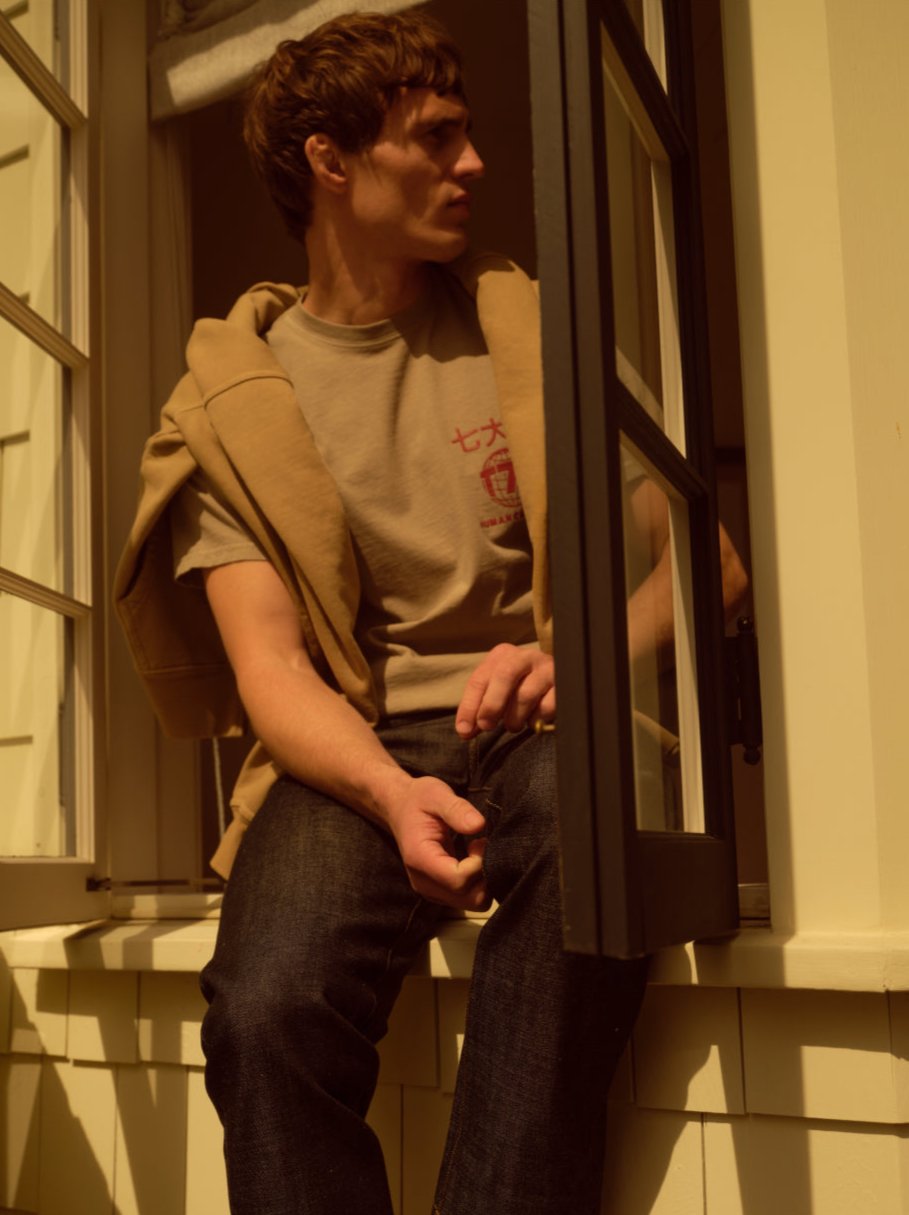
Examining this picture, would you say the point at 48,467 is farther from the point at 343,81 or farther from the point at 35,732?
the point at 343,81

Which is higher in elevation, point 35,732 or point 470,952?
point 35,732

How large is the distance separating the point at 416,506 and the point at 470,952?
491mm

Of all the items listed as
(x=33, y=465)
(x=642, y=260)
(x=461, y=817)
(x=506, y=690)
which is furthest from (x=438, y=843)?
(x=33, y=465)

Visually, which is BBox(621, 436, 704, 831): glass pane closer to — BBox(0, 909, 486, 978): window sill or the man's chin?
BBox(0, 909, 486, 978): window sill

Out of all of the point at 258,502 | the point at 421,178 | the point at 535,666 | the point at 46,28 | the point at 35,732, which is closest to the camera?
the point at 535,666

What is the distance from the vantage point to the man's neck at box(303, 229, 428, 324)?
→ 170cm

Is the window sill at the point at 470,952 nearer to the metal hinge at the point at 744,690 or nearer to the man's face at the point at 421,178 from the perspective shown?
the metal hinge at the point at 744,690

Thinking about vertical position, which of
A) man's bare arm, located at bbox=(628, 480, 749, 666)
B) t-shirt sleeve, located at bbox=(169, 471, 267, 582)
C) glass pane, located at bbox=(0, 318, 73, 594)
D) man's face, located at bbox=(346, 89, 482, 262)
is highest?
man's face, located at bbox=(346, 89, 482, 262)

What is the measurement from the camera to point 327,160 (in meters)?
1.71

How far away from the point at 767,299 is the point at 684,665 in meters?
0.35

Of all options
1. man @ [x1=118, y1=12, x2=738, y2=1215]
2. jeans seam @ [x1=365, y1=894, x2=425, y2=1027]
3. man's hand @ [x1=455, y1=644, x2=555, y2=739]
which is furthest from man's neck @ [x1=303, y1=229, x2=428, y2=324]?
jeans seam @ [x1=365, y1=894, x2=425, y2=1027]

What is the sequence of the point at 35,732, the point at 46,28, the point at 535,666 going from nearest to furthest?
the point at 535,666 < the point at 35,732 < the point at 46,28

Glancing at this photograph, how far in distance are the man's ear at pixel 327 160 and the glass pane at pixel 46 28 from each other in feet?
1.34

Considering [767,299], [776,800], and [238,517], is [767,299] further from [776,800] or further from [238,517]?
[238,517]
